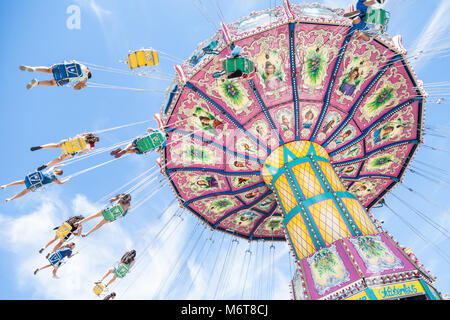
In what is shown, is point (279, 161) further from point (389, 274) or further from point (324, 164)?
point (389, 274)

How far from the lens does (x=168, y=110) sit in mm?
9906

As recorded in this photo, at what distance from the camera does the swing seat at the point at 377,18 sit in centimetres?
696

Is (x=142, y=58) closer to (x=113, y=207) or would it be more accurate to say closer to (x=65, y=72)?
(x=65, y=72)

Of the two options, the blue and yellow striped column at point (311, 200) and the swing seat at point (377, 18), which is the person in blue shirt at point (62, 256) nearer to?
the blue and yellow striped column at point (311, 200)

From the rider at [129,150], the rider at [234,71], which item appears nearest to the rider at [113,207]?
the rider at [129,150]

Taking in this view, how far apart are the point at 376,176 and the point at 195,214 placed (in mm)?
7804

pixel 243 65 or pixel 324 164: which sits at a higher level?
pixel 243 65

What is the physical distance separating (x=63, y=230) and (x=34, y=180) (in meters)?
1.59

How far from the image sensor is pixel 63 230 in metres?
7.62

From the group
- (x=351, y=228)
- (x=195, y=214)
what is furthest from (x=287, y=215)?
(x=195, y=214)

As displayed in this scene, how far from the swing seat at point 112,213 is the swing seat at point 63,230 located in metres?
0.87

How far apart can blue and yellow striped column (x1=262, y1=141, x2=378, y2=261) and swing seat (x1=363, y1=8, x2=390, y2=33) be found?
4.26m
